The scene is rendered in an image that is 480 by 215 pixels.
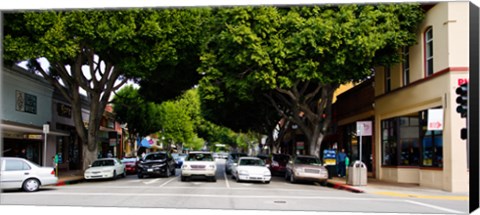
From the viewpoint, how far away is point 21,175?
19.3m

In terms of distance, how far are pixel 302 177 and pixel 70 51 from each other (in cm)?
1287

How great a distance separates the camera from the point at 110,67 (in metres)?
29.9

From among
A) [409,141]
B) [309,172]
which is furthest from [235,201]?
[409,141]

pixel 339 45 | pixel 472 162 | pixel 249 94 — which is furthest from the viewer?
pixel 249 94

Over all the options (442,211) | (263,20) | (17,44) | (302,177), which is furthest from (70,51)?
(442,211)

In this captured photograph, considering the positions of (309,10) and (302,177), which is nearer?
(309,10)

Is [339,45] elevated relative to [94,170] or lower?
elevated

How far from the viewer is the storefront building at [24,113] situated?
27406 mm

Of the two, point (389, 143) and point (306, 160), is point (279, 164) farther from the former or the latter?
point (389, 143)

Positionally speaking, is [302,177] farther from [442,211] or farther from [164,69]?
[442,211]

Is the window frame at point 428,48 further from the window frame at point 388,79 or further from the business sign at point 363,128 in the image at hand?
the window frame at point 388,79

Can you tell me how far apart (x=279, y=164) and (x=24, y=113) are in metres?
16.4

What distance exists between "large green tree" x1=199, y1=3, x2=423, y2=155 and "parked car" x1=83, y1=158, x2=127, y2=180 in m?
7.97

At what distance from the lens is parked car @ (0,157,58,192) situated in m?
19.0
